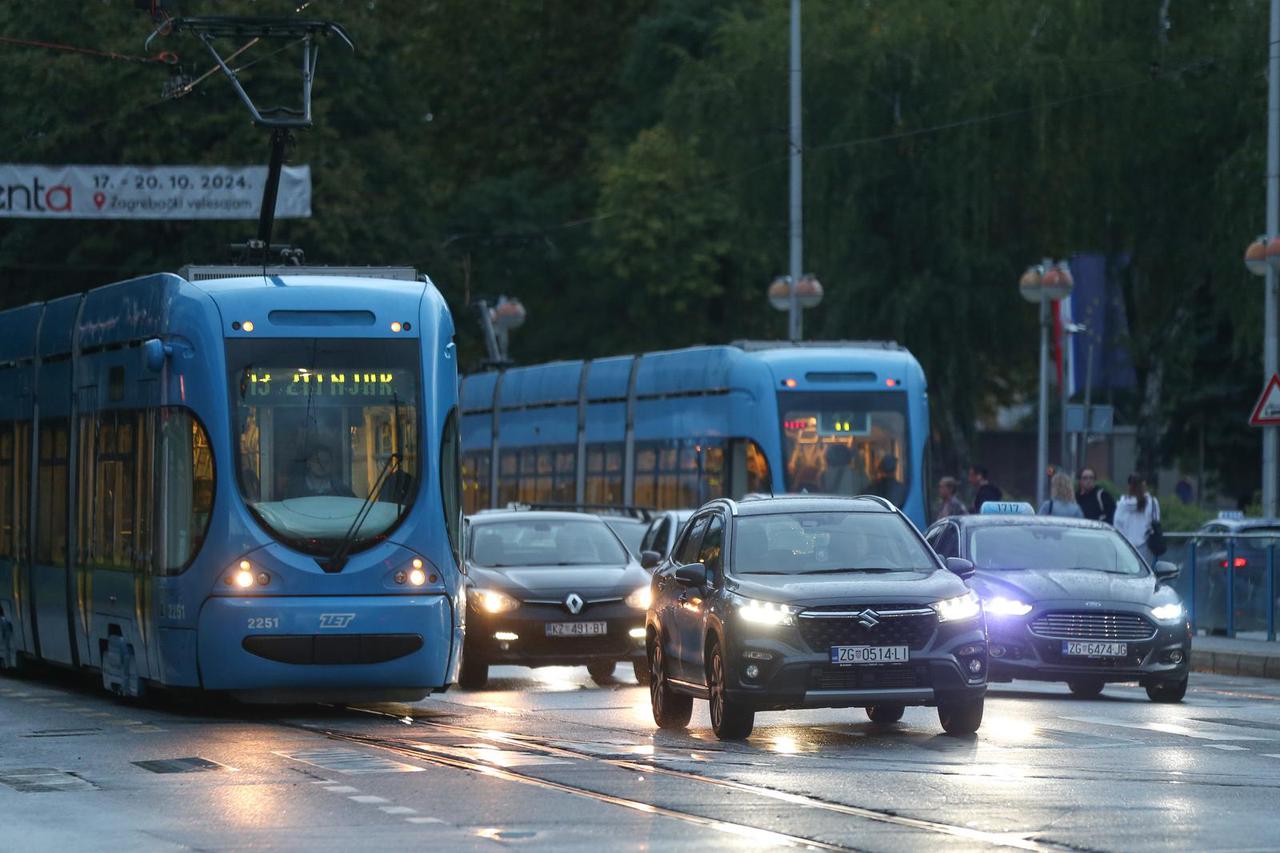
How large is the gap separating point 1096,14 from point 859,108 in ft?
15.2

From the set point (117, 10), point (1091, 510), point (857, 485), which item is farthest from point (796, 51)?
point (1091, 510)

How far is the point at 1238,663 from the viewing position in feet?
89.8

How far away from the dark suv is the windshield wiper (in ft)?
6.81

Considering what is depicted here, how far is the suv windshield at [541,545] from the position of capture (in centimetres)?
2489

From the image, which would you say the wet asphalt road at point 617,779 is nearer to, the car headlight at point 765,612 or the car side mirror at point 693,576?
the car headlight at point 765,612

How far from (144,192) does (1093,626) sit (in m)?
24.0

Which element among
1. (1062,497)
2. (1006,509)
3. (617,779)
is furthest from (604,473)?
(617,779)

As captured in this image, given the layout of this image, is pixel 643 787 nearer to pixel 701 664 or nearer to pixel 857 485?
pixel 701 664

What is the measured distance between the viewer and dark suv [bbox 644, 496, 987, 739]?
17.0 m

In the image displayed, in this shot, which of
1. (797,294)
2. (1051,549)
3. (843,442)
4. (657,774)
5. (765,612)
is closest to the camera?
(657,774)

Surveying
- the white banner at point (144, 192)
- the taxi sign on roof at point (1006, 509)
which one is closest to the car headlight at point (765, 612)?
the taxi sign on roof at point (1006, 509)

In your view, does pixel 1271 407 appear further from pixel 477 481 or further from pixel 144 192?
pixel 144 192

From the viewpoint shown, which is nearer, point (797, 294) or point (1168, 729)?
point (1168, 729)

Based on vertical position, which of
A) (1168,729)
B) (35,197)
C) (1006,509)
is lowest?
(1168,729)
